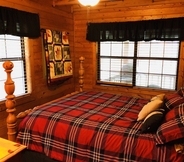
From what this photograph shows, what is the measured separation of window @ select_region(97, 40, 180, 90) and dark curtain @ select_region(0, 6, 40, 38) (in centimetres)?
167

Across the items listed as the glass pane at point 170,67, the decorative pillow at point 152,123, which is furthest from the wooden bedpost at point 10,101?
the glass pane at point 170,67

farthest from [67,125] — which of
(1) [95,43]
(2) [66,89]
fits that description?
(1) [95,43]

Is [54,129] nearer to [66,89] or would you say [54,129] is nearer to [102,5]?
[66,89]

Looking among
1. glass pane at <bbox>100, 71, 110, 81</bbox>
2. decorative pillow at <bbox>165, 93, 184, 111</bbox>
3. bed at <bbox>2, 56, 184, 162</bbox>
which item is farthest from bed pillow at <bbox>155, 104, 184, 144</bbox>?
glass pane at <bbox>100, 71, 110, 81</bbox>

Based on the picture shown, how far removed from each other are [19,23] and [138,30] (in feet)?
7.49

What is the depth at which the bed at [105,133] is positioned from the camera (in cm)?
177

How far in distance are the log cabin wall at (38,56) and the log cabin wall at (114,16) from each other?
0.43 m

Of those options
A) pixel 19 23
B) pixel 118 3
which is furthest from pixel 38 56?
pixel 118 3

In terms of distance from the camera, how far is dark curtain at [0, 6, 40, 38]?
2.93m

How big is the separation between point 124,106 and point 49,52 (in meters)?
1.91

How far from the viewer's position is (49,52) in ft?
12.5

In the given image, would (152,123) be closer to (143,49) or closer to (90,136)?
(90,136)

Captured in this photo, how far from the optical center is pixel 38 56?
3.74m

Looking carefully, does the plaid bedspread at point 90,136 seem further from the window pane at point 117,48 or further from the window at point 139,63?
the window pane at point 117,48
